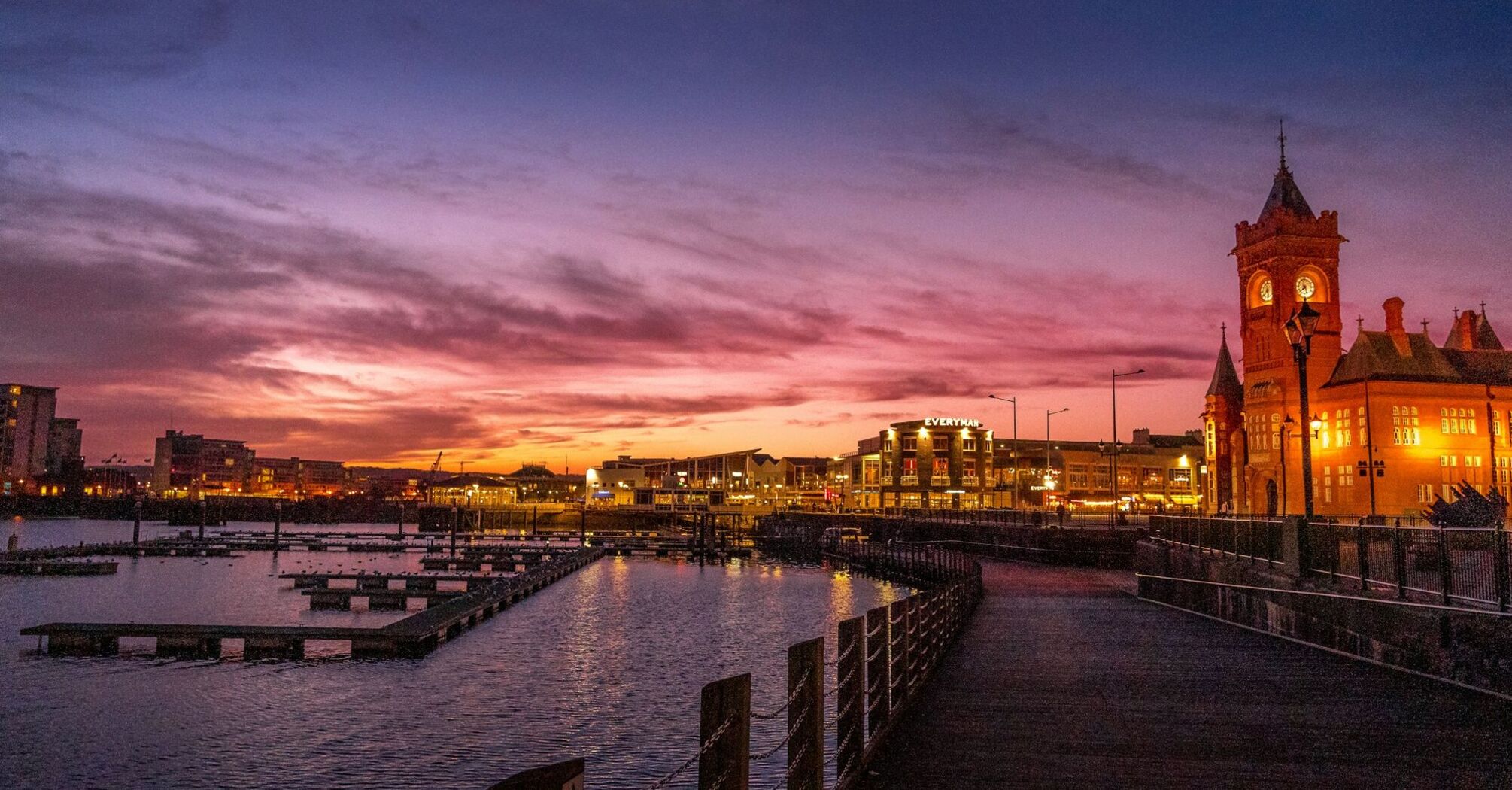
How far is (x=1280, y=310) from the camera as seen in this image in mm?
77312

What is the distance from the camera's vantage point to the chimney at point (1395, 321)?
70.6 meters

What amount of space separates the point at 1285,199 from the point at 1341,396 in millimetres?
18062

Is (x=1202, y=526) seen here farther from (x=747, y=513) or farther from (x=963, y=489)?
(x=747, y=513)

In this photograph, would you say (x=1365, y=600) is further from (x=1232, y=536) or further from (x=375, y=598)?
(x=375, y=598)

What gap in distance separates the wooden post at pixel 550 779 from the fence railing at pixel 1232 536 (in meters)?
24.6

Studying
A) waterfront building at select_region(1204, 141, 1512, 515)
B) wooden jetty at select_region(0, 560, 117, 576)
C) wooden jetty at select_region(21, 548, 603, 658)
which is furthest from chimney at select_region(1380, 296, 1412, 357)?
wooden jetty at select_region(0, 560, 117, 576)

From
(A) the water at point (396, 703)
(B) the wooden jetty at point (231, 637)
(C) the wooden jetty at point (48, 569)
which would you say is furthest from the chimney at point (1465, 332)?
(C) the wooden jetty at point (48, 569)

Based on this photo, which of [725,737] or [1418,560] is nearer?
[725,737]

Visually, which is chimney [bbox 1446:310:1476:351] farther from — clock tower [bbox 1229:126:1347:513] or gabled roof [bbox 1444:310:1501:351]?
clock tower [bbox 1229:126:1347:513]

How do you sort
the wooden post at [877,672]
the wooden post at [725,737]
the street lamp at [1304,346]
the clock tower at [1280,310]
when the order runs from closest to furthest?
the wooden post at [725,737], the wooden post at [877,672], the street lamp at [1304,346], the clock tower at [1280,310]

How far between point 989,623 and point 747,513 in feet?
436

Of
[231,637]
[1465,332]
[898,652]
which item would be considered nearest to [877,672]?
[898,652]

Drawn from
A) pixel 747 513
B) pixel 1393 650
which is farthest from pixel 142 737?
pixel 747 513

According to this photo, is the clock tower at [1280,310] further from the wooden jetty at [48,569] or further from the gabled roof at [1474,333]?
the wooden jetty at [48,569]
